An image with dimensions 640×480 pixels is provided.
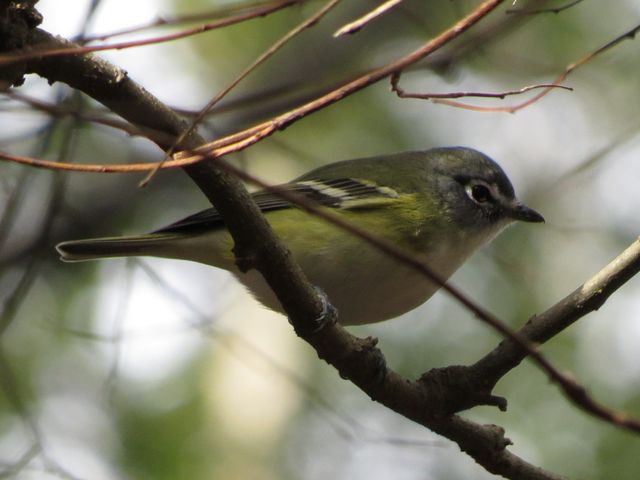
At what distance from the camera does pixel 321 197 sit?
5.51m

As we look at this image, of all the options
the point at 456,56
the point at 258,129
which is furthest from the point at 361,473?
the point at 258,129

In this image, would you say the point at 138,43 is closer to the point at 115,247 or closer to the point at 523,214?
the point at 115,247

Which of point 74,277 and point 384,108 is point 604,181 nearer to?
point 384,108

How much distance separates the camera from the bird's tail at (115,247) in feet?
16.6

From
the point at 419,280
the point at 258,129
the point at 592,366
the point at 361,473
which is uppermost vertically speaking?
the point at 592,366

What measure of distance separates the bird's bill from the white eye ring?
0.51 ft

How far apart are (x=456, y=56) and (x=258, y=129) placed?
8.31 feet

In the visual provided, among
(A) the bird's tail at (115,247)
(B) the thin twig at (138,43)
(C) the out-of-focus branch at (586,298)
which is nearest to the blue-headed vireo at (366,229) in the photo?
(A) the bird's tail at (115,247)

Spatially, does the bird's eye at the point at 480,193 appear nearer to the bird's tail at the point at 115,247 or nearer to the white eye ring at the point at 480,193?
the white eye ring at the point at 480,193

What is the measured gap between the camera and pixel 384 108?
10.3m

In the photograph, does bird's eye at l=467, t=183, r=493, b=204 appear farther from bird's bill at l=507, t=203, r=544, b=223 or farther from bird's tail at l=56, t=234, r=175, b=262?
bird's tail at l=56, t=234, r=175, b=262

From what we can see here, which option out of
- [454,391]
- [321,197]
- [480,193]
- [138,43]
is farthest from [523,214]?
[138,43]

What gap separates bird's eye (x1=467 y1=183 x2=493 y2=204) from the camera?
5859 millimetres

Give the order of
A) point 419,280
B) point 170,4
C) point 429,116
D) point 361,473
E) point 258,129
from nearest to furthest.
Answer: point 258,129 → point 419,280 → point 361,473 → point 170,4 → point 429,116
